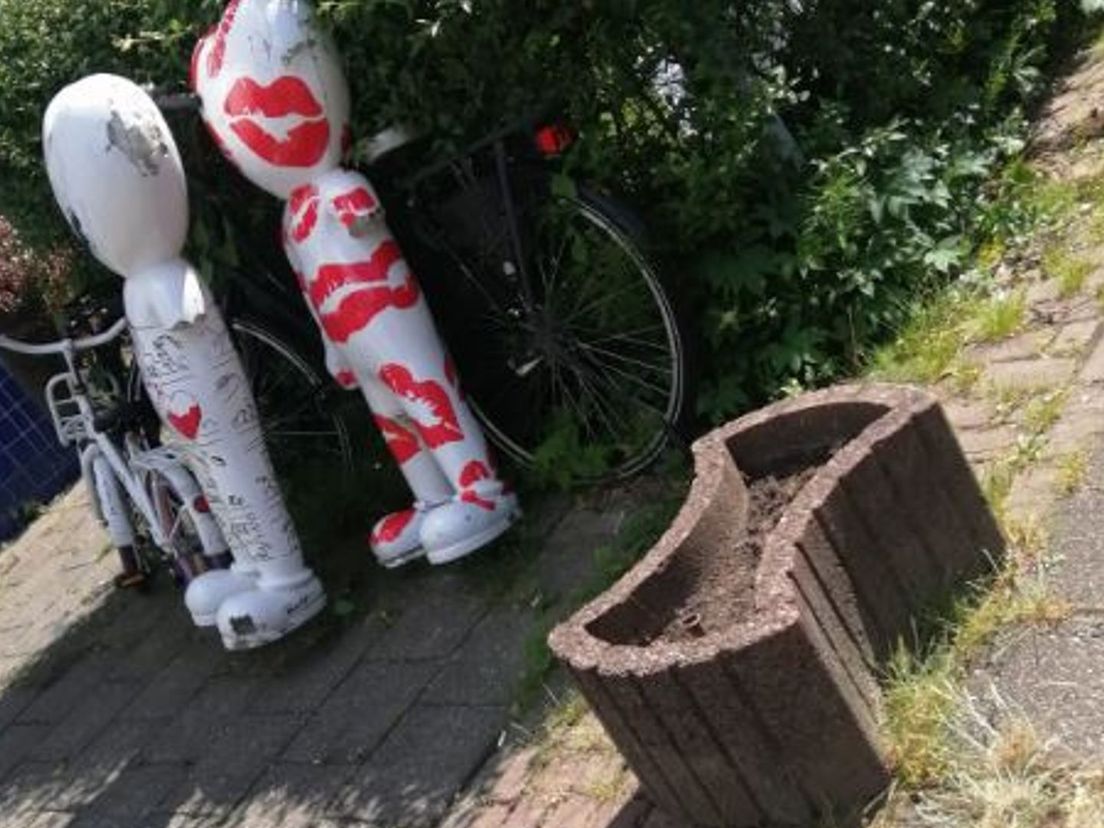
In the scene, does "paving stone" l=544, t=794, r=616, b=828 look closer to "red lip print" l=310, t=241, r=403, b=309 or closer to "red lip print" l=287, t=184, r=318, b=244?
"red lip print" l=310, t=241, r=403, b=309

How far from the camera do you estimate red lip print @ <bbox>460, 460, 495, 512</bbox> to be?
429 centimetres

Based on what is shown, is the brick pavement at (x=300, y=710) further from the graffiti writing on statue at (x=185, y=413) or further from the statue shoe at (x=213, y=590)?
the graffiti writing on statue at (x=185, y=413)

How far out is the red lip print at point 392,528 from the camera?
4.44m

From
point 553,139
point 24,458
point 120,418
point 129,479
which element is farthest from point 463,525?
point 24,458

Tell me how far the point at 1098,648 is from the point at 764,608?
0.72 m

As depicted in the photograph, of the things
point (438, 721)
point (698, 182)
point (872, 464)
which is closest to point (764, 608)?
point (872, 464)

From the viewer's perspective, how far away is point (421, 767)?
3.71 m

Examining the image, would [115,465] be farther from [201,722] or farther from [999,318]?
[999,318]

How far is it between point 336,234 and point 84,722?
1.94 meters

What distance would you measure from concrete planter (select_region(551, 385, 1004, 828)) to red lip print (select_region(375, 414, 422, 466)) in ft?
4.51

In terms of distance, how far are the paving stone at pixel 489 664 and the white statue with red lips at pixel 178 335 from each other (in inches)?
26.1

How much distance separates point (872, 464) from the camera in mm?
2930

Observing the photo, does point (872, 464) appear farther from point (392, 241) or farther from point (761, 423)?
point (392, 241)

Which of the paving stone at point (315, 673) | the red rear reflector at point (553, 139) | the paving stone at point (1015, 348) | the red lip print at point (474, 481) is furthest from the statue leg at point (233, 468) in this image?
the paving stone at point (1015, 348)
